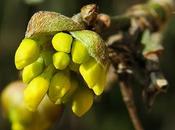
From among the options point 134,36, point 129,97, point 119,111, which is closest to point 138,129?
point 129,97

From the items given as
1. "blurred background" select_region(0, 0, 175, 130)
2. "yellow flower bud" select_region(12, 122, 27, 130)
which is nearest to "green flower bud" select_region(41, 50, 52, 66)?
"yellow flower bud" select_region(12, 122, 27, 130)

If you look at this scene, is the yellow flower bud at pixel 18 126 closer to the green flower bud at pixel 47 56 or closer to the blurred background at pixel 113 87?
the green flower bud at pixel 47 56

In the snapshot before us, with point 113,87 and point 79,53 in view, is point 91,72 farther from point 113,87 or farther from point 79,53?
point 113,87

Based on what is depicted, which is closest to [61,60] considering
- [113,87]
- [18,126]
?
[18,126]

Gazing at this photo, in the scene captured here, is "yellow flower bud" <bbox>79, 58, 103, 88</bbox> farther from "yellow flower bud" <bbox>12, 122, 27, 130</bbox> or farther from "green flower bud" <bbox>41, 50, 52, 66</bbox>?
"yellow flower bud" <bbox>12, 122, 27, 130</bbox>

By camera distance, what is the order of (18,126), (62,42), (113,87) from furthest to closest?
(113,87) → (18,126) → (62,42)

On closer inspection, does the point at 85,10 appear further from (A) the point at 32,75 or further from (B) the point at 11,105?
(B) the point at 11,105
